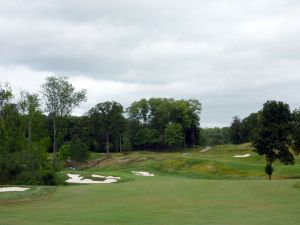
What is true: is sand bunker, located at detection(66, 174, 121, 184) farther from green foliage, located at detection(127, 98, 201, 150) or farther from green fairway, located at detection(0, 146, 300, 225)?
green foliage, located at detection(127, 98, 201, 150)

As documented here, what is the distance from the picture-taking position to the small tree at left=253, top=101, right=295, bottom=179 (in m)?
46.0

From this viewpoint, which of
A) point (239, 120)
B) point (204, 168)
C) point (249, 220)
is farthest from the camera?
point (239, 120)

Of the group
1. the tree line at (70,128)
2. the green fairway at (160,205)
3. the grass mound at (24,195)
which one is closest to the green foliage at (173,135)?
the tree line at (70,128)

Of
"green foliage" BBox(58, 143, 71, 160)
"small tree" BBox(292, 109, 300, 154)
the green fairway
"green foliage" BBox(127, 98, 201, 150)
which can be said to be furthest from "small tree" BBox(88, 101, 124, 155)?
the green fairway

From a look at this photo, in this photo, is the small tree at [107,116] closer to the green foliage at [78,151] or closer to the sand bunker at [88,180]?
the green foliage at [78,151]

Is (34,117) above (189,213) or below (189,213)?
above

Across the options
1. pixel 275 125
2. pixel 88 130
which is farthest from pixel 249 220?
pixel 88 130

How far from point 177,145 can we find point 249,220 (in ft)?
361

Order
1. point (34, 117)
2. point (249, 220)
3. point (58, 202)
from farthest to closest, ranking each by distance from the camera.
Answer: point (34, 117)
point (58, 202)
point (249, 220)

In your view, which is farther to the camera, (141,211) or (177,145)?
(177,145)

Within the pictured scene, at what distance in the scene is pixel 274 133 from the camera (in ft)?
151

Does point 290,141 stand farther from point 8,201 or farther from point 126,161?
point 126,161

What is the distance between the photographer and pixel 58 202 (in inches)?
998

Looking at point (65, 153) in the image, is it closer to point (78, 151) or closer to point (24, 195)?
point (78, 151)
